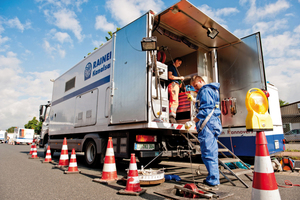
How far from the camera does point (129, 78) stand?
4.53 m

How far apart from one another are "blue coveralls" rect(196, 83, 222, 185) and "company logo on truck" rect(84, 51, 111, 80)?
3091 mm

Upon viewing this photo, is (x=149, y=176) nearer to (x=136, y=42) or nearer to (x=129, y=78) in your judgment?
(x=129, y=78)

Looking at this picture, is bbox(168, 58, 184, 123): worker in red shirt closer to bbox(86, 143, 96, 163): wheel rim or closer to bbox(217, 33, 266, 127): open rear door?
bbox(217, 33, 266, 127): open rear door

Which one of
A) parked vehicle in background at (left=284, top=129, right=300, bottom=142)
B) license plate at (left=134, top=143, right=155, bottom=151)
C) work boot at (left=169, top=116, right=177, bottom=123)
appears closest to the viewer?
license plate at (left=134, top=143, right=155, bottom=151)

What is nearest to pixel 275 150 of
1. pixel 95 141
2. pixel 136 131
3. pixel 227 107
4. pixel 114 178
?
pixel 227 107

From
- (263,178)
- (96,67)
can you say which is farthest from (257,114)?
(96,67)

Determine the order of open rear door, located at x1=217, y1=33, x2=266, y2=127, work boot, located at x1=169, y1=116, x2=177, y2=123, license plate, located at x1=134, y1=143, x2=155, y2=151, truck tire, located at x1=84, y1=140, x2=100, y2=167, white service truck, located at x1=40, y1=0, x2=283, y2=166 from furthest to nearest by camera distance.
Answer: truck tire, located at x1=84, y1=140, x2=100, y2=167, open rear door, located at x1=217, y1=33, x2=266, y2=127, work boot, located at x1=169, y1=116, x2=177, y2=123, white service truck, located at x1=40, y1=0, x2=283, y2=166, license plate, located at x1=134, y1=143, x2=155, y2=151

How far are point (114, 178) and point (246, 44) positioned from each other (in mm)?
4651

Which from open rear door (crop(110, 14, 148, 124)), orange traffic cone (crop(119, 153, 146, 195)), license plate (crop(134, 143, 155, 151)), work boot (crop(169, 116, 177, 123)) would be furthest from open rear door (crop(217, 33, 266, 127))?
orange traffic cone (crop(119, 153, 146, 195))

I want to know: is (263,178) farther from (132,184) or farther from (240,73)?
(240,73)

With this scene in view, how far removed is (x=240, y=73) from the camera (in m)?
5.55

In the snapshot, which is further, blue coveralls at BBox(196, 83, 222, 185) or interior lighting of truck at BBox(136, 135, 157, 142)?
interior lighting of truck at BBox(136, 135, 157, 142)

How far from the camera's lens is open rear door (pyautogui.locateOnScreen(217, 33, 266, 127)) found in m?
5.20

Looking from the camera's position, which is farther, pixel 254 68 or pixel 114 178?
pixel 254 68
